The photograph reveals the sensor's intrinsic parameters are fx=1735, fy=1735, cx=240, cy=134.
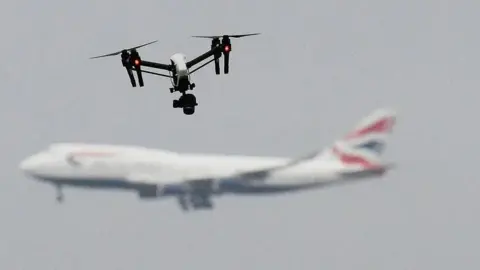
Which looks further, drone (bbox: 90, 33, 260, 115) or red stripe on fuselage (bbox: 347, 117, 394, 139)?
red stripe on fuselage (bbox: 347, 117, 394, 139)

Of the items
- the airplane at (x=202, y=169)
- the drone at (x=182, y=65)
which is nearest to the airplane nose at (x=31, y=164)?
the airplane at (x=202, y=169)

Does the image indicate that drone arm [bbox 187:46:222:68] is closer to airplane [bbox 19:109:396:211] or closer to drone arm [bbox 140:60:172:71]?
drone arm [bbox 140:60:172:71]

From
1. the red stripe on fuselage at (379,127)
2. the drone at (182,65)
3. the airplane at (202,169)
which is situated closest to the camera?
the drone at (182,65)

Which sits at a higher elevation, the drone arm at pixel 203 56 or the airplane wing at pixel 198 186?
the airplane wing at pixel 198 186

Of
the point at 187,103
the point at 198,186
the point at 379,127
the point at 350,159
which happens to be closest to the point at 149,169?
the point at 198,186

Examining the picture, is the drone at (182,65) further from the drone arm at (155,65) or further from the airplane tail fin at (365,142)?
the airplane tail fin at (365,142)

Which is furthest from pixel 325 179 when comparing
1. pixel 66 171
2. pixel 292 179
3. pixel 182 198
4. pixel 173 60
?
pixel 173 60

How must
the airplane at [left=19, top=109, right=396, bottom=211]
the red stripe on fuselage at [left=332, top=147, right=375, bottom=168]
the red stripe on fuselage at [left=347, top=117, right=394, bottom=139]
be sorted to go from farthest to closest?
the red stripe on fuselage at [left=347, top=117, right=394, bottom=139], the red stripe on fuselage at [left=332, top=147, right=375, bottom=168], the airplane at [left=19, top=109, right=396, bottom=211]

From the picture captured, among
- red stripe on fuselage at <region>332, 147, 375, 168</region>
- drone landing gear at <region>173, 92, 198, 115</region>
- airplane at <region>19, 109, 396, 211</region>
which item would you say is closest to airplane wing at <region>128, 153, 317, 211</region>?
airplane at <region>19, 109, 396, 211</region>
